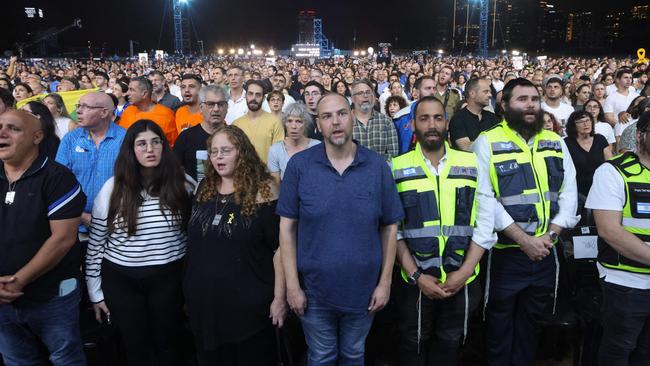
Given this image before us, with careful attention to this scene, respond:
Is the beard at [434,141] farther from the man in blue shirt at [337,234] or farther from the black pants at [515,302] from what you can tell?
the black pants at [515,302]

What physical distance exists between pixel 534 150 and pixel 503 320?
3.95ft

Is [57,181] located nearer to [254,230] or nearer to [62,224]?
[62,224]

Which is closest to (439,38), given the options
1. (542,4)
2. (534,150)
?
(542,4)

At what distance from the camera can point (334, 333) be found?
2.79 m

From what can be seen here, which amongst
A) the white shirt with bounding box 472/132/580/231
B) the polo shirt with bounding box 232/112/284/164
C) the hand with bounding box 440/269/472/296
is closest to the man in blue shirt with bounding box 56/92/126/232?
the polo shirt with bounding box 232/112/284/164

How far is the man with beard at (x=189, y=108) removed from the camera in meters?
5.83

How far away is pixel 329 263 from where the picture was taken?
2.59 m

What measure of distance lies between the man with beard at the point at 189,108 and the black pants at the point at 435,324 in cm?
386

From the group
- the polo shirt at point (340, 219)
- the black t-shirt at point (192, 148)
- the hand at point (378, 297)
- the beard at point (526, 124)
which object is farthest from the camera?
the black t-shirt at point (192, 148)

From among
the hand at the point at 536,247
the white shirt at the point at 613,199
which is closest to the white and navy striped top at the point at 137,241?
the hand at the point at 536,247

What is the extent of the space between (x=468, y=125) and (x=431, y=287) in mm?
2613

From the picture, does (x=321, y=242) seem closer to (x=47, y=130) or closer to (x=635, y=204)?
(x=635, y=204)

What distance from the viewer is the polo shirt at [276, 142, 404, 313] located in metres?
2.57

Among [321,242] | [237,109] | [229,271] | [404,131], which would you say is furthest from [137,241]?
[237,109]
